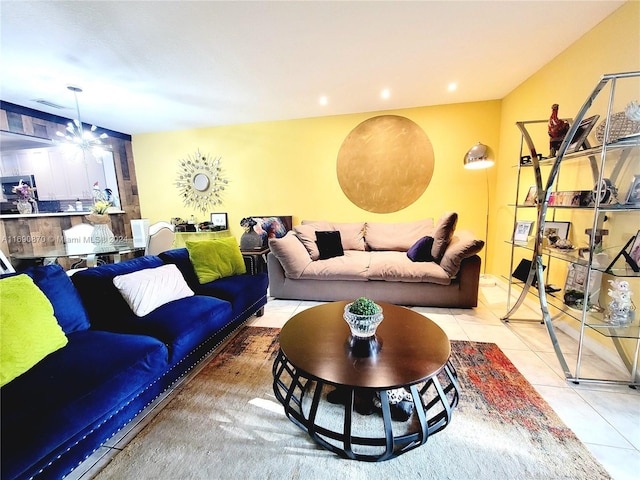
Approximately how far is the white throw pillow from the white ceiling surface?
1799 millimetres

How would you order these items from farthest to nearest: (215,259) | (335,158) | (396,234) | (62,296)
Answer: (335,158)
(396,234)
(215,259)
(62,296)

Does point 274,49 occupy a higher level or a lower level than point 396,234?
higher

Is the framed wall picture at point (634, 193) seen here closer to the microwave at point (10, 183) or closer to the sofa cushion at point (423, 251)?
the sofa cushion at point (423, 251)

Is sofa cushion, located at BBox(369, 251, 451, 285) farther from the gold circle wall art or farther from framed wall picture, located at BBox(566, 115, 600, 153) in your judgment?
framed wall picture, located at BBox(566, 115, 600, 153)

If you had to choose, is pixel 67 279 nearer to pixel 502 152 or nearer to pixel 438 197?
pixel 438 197

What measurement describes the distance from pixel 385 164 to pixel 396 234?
43.0 inches

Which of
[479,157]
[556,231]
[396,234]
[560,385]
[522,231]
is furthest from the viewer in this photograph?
[396,234]

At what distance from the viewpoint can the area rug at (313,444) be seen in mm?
1136

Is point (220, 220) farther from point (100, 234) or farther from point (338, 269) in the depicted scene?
point (338, 269)

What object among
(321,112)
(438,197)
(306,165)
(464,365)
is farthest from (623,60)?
(306,165)

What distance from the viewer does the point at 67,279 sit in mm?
1615

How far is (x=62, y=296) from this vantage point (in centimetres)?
154

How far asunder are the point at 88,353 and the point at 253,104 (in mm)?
3224

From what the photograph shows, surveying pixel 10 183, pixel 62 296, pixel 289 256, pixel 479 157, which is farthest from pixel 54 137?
pixel 479 157
